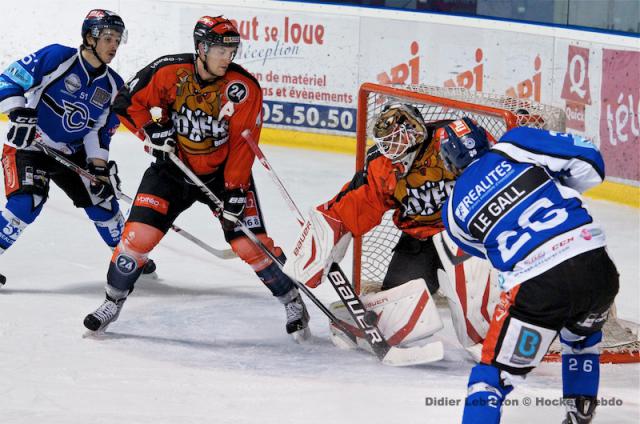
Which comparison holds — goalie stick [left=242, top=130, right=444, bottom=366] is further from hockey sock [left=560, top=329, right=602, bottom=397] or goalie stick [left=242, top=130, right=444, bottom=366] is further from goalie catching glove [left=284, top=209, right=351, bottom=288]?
hockey sock [left=560, top=329, right=602, bottom=397]

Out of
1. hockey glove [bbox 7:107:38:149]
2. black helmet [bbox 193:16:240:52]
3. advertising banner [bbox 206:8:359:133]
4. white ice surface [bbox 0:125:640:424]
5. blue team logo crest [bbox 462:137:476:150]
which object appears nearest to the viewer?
blue team logo crest [bbox 462:137:476:150]

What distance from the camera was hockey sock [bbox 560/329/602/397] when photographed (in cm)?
306

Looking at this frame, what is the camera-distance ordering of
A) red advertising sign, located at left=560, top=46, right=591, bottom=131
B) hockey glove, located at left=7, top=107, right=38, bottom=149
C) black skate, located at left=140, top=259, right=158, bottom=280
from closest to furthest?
1. hockey glove, located at left=7, top=107, right=38, bottom=149
2. black skate, located at left=140, top=259, right=158, bottom=280
3. red advertising sign, located at left=560, top=46, right=591, bottom=131

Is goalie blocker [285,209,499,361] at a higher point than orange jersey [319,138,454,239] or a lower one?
lower

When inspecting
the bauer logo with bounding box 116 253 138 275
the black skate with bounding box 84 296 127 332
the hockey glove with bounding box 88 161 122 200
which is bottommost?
the black skate with bounding box 84 296 127 332

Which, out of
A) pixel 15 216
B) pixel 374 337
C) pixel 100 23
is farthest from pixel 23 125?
pixel 374 337

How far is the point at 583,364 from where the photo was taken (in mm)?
3078

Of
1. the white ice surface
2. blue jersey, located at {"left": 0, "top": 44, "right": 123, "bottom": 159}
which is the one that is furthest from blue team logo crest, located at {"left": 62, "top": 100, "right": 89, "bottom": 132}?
the white ice surface

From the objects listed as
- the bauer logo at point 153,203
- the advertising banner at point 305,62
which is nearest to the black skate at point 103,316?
the bauer logo at point 153,203

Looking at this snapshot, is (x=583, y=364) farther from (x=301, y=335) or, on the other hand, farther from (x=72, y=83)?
(x=72, y=83)

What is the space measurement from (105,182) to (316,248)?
1216 mm

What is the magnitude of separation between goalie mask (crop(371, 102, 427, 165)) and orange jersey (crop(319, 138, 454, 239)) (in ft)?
0.29

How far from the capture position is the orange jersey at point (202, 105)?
13.2 ft

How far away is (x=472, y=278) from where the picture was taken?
3.82 meters
